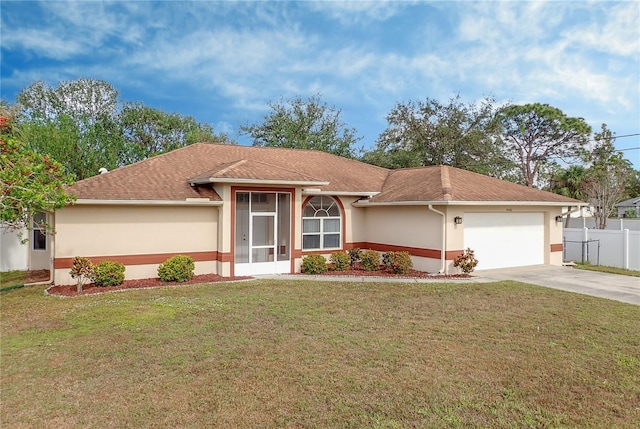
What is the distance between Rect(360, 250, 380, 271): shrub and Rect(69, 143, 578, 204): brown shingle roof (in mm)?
2129

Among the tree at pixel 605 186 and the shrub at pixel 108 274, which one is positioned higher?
the tree at pixel 605 186

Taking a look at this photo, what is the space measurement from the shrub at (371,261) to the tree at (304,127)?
17.7 m

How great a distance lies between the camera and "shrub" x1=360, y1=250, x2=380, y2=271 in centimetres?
1514

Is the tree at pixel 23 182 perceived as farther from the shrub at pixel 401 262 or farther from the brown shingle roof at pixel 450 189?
the brown shingle roof at pixel 450 189

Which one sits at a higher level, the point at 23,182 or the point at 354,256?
the point at 23,182

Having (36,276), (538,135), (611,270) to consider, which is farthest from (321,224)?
(538,135)

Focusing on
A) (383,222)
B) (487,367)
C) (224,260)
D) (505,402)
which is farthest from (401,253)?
(505,402)

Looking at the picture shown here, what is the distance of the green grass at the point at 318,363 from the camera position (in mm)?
4418

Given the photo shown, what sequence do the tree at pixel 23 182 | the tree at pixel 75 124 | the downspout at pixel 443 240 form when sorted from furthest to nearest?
the tree at pixel 75 124 → the downspout at pixel 443 240 → the tree at pixel 23 182

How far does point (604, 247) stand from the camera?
56.2 ft

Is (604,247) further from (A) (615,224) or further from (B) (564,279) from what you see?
(A) (615,224)

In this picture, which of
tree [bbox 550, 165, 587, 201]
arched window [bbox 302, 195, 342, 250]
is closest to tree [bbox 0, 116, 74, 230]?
arched window [bbox 302, 195, 342, 250]

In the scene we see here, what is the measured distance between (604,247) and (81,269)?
1970 centimetres

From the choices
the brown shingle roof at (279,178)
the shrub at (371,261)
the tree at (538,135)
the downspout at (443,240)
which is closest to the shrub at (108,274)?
the brown shingle roof at (279,178)
